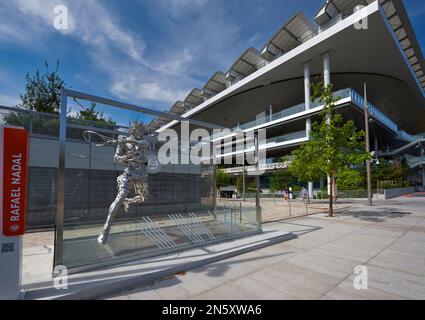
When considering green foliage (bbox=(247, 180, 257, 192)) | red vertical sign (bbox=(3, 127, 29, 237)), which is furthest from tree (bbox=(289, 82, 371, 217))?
green foliage (bbox=(247, 180, 257, 192))

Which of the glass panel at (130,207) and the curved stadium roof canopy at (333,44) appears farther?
the curved stadium roof canopy at (333,44)

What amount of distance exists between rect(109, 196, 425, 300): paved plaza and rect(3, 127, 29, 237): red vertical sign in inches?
84.8

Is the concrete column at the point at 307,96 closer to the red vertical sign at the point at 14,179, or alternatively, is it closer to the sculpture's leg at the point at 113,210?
the sculpture's leg at the point at 113,210

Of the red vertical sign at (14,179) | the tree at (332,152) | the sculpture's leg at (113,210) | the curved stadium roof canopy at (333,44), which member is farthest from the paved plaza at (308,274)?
the curved stadium roof canopy at (333,44)

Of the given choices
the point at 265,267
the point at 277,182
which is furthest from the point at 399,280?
the point at 277,182

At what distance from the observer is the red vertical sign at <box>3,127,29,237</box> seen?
11.9ft

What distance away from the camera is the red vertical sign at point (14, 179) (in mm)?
3615

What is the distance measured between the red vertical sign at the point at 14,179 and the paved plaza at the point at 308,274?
215 centimetres

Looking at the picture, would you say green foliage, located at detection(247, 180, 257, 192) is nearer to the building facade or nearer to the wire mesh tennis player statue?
the building facade

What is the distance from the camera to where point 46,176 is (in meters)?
12.2

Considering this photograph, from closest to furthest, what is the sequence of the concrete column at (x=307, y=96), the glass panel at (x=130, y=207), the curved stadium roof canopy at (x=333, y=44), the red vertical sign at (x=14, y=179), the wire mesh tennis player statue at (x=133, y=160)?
the red vertical sign at (x=14, y=179) < the glass panel at (x=130, y=207) < the wire mesh tennis player statue at (x=133, y=160) < the curved stadium roof canopy at (x=333, y=44) < the concrete column at (x=307, y=96)

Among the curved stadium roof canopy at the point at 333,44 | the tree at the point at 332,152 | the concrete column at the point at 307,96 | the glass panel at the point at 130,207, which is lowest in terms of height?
the glass panel at the point at 130,207
